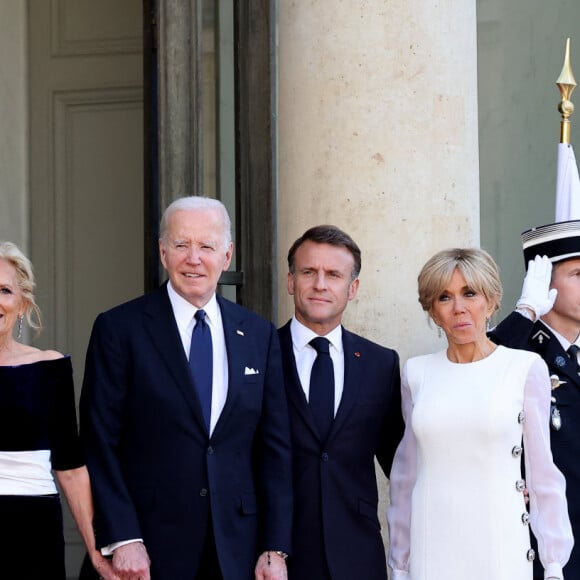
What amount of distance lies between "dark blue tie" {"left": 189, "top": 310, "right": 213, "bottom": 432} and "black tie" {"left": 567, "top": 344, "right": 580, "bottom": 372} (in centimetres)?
125

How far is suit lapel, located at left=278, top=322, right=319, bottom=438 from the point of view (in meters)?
3.88

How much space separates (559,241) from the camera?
4.32 m

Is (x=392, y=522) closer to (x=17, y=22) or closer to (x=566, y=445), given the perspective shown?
(x=566, y=445)

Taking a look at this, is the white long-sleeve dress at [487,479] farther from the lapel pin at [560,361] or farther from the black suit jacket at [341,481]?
the lapel pin at [560,361]

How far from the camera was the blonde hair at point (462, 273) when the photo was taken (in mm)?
3795

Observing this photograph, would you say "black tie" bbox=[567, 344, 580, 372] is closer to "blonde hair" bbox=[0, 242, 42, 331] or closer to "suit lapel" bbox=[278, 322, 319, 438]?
"suit lapel" bbox=[278, 322, 319, 438]

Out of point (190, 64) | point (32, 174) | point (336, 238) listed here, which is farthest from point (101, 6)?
point (336, 238)

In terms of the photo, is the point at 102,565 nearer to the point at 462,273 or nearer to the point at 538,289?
the point at 462,273

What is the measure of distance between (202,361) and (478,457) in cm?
84

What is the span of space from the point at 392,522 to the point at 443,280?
2.47 feet

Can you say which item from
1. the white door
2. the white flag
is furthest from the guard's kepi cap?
the white door

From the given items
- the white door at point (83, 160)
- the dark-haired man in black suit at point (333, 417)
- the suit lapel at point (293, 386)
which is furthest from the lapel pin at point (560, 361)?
the white door at point (83, 160)

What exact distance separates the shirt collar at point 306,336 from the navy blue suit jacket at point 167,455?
32cm

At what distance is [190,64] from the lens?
470cm
